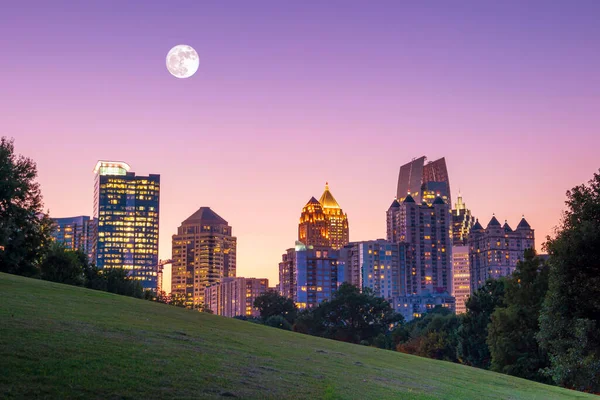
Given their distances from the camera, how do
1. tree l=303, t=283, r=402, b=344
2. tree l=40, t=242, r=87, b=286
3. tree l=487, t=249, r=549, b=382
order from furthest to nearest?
tree l=303, t=283, r=402, b=344, tree l=40, t=242, r=87, b=286, tree l=487, t=249, r=549, b=382

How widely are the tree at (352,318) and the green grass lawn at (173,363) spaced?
111250 mm

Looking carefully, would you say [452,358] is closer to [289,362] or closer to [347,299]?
[347,299]

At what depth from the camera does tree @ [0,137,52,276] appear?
73875 millimetres

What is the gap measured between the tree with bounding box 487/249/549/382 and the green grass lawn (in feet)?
75.0

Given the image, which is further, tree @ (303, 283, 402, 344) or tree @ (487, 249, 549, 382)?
tree @ (303, 283, 402, 344)

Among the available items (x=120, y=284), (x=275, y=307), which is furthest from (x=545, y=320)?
(x=275, y=307)

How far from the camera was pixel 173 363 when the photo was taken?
83.5 ft

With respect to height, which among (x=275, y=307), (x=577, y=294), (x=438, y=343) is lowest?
(x=438, y=343)

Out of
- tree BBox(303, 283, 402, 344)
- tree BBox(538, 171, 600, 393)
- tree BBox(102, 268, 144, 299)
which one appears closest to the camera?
tree BBox(538, 171, 600, 393)

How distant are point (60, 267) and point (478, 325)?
5503 centimetres

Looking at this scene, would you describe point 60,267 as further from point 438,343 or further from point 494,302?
point 438,343

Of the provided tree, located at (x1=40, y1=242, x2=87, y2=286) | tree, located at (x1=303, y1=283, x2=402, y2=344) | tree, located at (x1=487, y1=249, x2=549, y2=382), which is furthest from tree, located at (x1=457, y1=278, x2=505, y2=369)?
tree, located at (x1=303, y1=283, x2=402, y2=344)

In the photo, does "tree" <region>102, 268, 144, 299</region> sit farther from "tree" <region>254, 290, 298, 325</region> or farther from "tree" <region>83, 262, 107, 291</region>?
"tree" <region>254, 290, 298, 325</region>

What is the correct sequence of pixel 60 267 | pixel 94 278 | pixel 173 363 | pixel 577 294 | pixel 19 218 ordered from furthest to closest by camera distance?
pixel 94 278
pixel 60 267
pixel 19 218
pixel 577 294
pixel 173 363
